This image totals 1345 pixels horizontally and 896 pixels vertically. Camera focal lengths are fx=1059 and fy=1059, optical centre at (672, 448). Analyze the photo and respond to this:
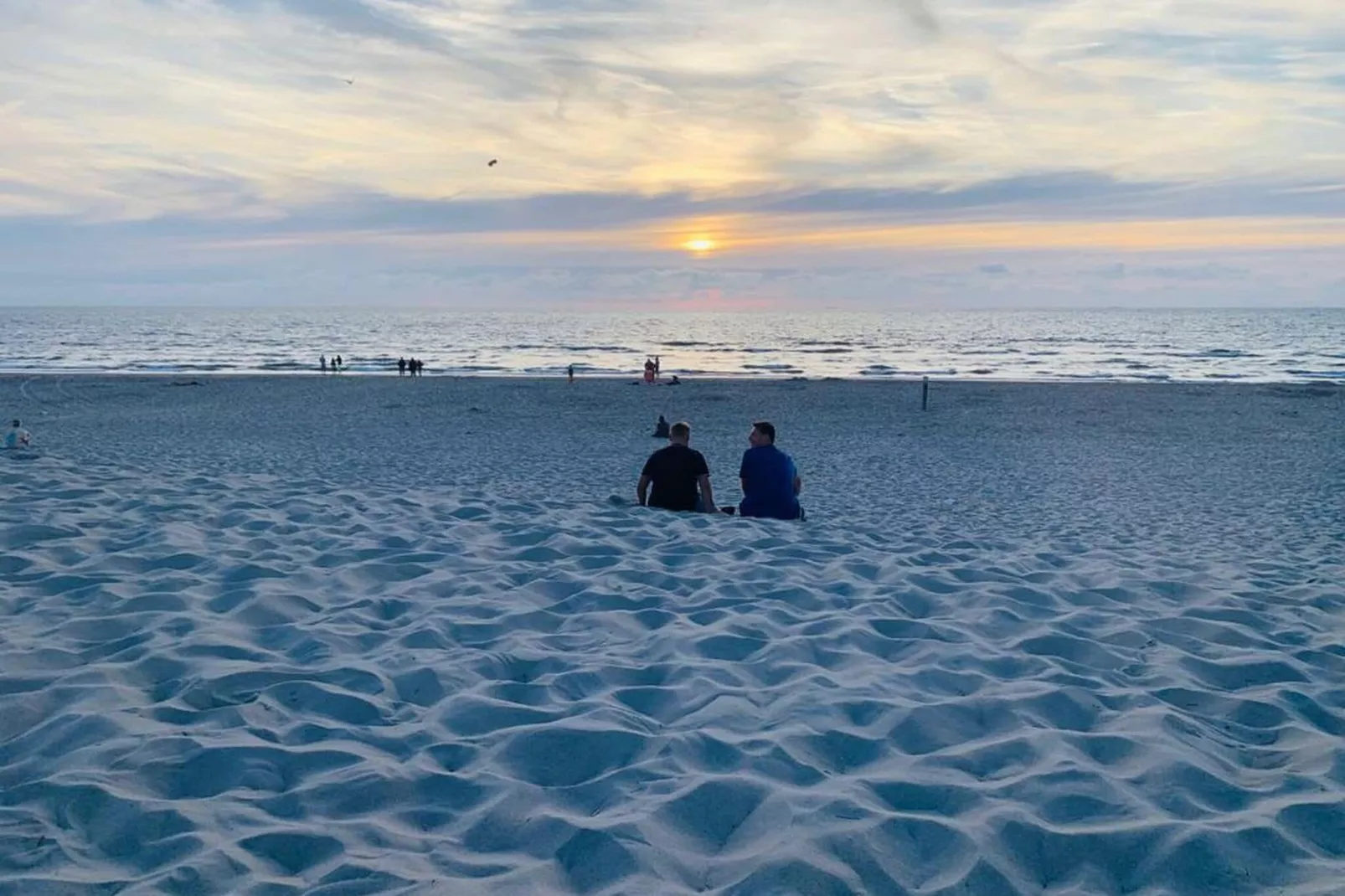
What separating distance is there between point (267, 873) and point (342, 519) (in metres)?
5.00

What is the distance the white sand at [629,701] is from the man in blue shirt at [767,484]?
2.31ft

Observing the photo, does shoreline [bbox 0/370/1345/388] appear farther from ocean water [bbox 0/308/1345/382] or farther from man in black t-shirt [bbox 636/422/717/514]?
man in black t-shirt [bbox 636/422/717/514]

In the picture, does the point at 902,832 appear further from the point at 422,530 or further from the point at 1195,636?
the point at 422,530

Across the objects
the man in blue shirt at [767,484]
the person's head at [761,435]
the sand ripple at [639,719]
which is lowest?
the sand ripple at [639,719]

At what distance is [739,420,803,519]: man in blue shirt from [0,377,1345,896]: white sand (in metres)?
0.70

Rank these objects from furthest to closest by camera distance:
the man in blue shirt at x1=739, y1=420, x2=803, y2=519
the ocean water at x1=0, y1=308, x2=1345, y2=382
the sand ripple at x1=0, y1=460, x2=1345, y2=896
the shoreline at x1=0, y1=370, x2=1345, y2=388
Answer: the ocean water at x1=0, y1=308, x2=1345, y2=382 < the shoreline at x1=0, y1=370, x2=1345, y2=388 < the man in blue shirt at x1=739, y1=420, x2=803, y2=519 < the sand ripple at x1=0, y1=460, x2=1345, y2=896

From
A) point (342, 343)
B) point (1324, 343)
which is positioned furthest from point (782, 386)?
point (1324, 343)

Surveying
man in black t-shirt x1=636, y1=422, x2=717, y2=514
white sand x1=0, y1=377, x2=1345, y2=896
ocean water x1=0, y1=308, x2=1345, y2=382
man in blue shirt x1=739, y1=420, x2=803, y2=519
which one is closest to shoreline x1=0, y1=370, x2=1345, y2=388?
ocean water x1=0, y1=308, x2=1345, y2=382

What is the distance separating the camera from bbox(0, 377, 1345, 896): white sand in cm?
318

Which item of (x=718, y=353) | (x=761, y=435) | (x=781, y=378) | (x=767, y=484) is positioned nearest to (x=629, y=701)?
(x=767, y=484)

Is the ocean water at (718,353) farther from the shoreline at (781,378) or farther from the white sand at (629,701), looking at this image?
the white sand at (629,701)

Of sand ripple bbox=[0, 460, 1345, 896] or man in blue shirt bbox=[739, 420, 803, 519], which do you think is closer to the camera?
sand ripple bbox=[0, 460, 1345, 896]

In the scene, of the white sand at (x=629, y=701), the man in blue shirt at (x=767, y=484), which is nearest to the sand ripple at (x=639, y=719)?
the white sand at (x=629, y=701)

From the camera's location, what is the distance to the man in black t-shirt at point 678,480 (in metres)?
9.41
